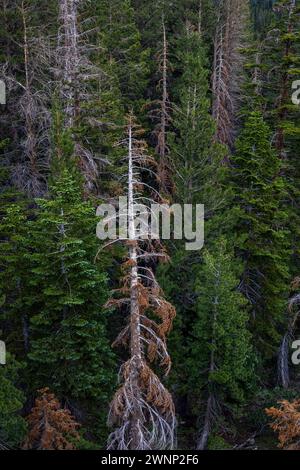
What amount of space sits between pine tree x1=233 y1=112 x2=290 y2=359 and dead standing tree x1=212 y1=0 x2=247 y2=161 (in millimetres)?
6339

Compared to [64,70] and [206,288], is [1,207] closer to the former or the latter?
[64,70]

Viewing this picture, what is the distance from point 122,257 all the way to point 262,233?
371 inches

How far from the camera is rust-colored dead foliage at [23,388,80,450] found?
38.6ft

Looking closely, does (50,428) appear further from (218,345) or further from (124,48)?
(124,48)

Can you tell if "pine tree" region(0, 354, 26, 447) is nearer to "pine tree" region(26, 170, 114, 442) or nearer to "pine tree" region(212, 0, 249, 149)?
"pine tree" region(26, 170, 114, 442)

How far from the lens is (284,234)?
20.4 m

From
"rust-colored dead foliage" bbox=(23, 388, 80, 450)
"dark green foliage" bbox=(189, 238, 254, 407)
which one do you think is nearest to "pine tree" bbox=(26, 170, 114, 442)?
"rust-colored dead foliage" bbox=(23, 388, 80, 450)

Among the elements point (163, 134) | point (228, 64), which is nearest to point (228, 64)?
point (228, 64)

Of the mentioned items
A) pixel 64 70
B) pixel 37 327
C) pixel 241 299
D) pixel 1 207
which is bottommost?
pixel 37 327

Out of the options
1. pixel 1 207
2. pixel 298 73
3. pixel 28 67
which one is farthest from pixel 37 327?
pixel 298 73

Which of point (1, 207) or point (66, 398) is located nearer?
point (66, 398)

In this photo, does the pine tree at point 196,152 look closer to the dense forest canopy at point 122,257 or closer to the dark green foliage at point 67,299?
the dense forest canopy at point 122,257

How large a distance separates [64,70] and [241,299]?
33.6 ft

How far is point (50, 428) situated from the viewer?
11836 mm
